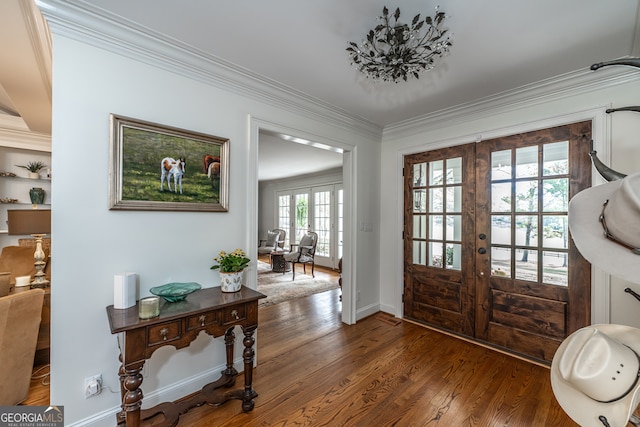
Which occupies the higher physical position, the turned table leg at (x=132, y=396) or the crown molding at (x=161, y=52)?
the crown molding at (x=161, y=52)

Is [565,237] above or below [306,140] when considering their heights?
below

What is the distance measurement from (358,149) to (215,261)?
2.09m

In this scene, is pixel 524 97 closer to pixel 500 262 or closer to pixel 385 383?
pixel 500 262

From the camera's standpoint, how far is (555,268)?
223 cm

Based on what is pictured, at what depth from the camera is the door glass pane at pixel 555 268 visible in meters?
2.19

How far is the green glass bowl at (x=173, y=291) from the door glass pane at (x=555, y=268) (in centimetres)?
290

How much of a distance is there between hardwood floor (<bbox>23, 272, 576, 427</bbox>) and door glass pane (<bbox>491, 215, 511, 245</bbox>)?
1.08m

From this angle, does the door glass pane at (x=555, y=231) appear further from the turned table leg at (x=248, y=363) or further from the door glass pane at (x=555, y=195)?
the turned table leg at (x=248, y=363)

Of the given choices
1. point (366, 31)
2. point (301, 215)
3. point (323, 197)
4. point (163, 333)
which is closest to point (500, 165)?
point (366, 31)

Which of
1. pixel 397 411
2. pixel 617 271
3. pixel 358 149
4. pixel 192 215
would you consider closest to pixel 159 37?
pixel 192 215

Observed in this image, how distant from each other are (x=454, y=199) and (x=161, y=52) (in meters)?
2.93

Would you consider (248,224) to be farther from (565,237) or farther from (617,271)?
(565,237)

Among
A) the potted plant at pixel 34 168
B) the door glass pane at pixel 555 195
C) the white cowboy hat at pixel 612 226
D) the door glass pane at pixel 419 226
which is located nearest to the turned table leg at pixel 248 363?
the white cowboy hat at pixel 612 226

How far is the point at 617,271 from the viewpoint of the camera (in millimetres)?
788
